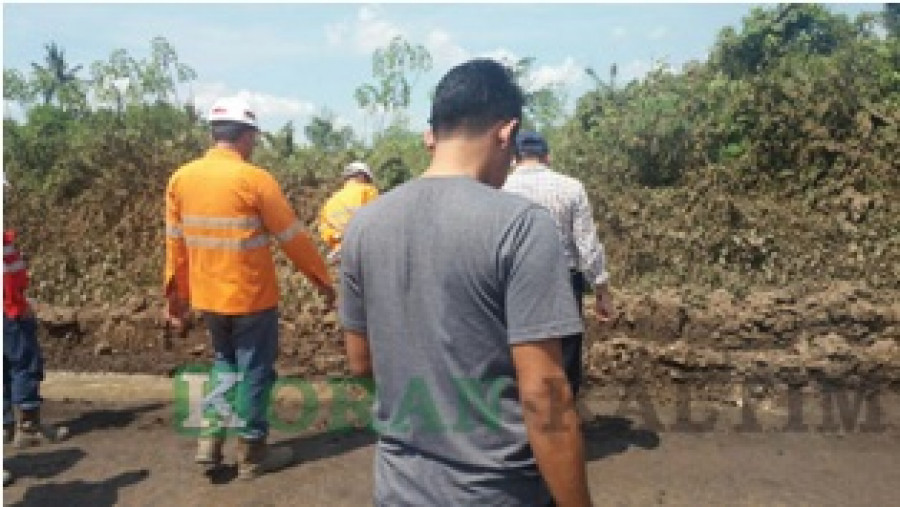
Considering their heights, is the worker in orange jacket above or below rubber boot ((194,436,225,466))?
above

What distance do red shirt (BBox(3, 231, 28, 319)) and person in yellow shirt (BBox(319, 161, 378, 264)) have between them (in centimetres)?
211

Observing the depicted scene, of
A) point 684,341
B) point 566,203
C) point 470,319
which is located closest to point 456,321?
point 470,319

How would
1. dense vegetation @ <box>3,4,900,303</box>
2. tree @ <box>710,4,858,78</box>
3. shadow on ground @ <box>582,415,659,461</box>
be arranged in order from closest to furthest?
1. shadow on ground @ <box>582,415,659,461</box>
2. dense vegetation @ <box>3,4,900,303</box>
3. tree @ <box>710,4,858,78</box>

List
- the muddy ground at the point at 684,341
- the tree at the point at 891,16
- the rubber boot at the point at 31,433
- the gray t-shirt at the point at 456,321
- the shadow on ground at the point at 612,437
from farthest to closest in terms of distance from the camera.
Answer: the tree at the point at 891,16
the muddy ground at the point at 684,341
the rubber boot at the point at 31,433
the shadow on ground at the point at 612,437
the gray t-shirt at the point at 456,321

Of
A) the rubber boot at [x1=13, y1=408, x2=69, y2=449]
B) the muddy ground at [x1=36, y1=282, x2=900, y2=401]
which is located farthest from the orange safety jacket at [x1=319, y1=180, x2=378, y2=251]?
the rubber boot at [x1=13, y1=408, x2=69, y2=449]

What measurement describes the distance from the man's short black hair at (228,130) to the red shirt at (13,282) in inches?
70.2

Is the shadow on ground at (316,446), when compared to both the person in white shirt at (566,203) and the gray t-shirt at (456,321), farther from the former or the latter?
the gray t-shirt at (456,321)

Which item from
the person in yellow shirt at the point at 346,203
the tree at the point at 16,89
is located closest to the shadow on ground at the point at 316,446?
the person in yellow shirt at the point at 346,203

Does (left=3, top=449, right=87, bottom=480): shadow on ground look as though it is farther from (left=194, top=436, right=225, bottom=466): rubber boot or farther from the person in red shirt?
(left=194, top=436, right=225, bottom=466): rubber boot

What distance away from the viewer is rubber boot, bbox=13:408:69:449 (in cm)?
494

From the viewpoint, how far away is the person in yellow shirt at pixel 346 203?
5.77 m

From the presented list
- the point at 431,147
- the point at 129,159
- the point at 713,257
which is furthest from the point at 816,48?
the point at 431,147

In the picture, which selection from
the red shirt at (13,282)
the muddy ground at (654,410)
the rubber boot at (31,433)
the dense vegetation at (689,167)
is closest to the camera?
the muddy ground at (654,410)

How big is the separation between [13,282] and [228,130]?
76.8 inches
